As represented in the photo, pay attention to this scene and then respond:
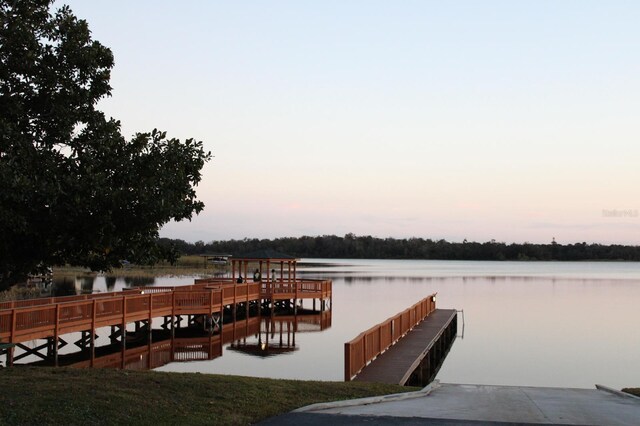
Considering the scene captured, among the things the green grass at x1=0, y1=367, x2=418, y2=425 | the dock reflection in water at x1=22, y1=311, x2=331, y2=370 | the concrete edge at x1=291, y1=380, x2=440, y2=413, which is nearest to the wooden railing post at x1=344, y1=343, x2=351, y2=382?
the green grass at x1=0, y1=367, x2=418, y2=425

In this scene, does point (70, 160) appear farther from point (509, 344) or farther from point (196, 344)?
point (509, 344)

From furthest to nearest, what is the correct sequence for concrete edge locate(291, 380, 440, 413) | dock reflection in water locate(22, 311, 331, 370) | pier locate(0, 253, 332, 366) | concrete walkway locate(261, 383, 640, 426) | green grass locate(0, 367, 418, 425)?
dock reflection in water locate(22, 311, 331, 370), pier locate(0, 253, 332, 366), concrete edge locate(291, 380, 440, 413), concrete walkway locate(261, 383, 640, 426), green grass locate(0, 367, 418, 425)

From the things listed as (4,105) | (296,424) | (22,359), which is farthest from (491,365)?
(4,105)

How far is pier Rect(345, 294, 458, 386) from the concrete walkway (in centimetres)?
400

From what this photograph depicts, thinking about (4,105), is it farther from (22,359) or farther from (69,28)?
(22,359)

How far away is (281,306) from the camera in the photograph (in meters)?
43.8

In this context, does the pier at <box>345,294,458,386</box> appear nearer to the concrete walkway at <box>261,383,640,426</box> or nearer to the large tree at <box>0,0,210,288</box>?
the concrete walkway at <box>261,383,640,426</box>

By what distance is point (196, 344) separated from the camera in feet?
96.2

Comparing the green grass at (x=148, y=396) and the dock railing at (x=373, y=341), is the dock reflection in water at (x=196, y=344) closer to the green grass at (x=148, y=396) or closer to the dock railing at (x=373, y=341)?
the dock railing at (x=373, y=341)

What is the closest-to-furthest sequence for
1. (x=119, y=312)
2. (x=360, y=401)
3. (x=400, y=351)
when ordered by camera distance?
(x=360, y=401) < (x=400, y=351) < (x=119, y=312)

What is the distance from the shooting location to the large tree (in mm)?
11930

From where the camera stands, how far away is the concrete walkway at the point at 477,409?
10289mm

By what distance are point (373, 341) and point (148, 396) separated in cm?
1009

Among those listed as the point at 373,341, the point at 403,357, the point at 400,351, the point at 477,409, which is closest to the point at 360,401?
the point at 477,409
